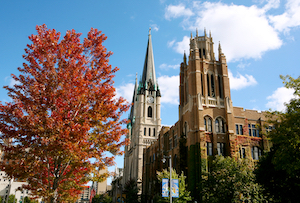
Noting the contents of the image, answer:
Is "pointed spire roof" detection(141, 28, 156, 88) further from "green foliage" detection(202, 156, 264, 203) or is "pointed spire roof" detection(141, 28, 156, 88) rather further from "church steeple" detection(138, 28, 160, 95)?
"green foliage" detection(202, 156, 264, 203)

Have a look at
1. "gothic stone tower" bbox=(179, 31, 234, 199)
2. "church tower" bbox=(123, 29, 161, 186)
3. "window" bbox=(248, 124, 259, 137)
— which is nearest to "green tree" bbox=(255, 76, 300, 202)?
"gothic stone tower" bbox=(179, 31, 234, 199)

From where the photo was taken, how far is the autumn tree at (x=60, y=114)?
1166 centimetres

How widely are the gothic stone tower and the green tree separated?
996cm

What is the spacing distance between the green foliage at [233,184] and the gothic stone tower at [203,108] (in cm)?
473

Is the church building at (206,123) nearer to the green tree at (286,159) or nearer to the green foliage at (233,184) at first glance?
the green foliage at (233,184)

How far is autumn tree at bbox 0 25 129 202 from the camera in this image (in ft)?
38.2

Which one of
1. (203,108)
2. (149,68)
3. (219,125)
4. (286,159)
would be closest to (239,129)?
(219,125)

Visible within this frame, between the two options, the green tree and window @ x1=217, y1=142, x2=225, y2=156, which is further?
window @ x1=217, y1=142, x2=225, y2=156

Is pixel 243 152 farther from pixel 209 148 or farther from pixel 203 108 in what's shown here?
pixel 203 108

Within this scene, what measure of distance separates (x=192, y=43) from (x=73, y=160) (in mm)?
38333

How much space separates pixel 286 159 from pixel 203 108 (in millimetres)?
19910

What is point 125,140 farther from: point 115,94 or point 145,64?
point 145,64

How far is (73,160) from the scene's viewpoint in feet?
41.4

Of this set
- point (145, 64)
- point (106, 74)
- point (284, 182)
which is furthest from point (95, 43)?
point (145, 64)
